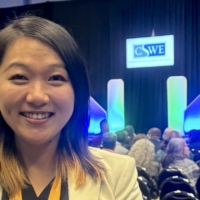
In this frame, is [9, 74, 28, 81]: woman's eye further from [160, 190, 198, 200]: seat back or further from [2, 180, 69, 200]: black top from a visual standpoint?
[160, 190, 198, 200]: seat back

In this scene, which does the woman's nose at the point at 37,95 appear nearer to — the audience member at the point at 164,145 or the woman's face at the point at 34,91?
the woman's face at the point at 34,91

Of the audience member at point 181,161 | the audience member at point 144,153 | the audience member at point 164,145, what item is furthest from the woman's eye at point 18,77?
the audience member at point 164,145

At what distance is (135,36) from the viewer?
1177cm

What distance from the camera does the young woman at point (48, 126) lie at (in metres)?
1.14

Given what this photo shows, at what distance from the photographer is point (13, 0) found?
11938 mm

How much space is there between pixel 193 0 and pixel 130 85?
2712 millimetres

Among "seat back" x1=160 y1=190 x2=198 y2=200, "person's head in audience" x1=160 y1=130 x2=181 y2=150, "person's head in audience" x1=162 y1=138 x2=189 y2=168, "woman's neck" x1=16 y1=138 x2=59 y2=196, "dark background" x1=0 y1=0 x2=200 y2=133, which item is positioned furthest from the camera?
"dark background" x1=0 y1=0 x2=200 y2=133

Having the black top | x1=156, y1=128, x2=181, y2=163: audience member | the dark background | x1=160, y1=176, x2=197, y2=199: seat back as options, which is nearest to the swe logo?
the dark background

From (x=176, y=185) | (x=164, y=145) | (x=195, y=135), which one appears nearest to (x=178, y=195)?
(x=176, y=185)

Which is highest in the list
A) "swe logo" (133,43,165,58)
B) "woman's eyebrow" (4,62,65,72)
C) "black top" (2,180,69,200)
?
"swe logo" (133,43,165,58)

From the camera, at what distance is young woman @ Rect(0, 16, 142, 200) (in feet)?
3.73

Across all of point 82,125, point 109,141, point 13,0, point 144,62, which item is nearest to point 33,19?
point 82,125

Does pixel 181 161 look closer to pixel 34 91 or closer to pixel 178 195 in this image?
pixel 178 195

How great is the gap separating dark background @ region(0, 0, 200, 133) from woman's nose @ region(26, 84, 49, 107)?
10338mm
